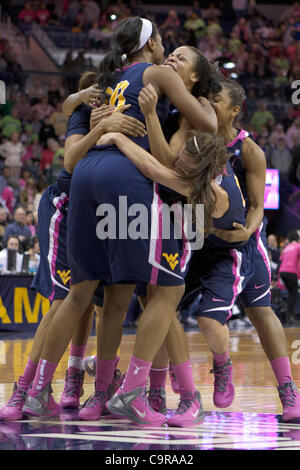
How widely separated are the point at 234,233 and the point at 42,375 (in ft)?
3.90

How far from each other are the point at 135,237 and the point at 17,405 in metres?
1.06

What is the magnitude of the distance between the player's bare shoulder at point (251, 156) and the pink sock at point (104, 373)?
50.7 inches

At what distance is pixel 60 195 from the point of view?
4.27m

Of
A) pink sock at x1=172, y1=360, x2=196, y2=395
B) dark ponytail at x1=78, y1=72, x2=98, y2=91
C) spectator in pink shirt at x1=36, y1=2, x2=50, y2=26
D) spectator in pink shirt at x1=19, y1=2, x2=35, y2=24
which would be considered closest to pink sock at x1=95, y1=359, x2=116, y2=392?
pink sock at x1=172, y1=360, x2=196, y2=395

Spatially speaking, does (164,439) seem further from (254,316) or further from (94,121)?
(94,121)

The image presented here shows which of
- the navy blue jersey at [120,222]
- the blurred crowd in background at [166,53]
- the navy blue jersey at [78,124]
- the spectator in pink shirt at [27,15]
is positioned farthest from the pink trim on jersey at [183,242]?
the spectator in pink shirt at [27,15]

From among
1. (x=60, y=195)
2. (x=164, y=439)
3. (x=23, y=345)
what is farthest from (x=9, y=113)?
(x=164, y=439)

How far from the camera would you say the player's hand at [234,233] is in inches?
158

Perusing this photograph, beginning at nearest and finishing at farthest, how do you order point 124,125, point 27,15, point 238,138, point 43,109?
1. point 124,125
2. point 238,138
3. point 43,109
4. point 27,15

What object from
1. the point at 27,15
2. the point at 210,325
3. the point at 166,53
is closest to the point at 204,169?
the point at 210,325

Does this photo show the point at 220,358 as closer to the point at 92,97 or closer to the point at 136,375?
the point at 136,375

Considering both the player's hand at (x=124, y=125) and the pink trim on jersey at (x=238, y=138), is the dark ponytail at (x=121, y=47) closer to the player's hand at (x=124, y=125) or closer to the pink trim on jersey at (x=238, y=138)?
the player's hand at (x=124, y=125)

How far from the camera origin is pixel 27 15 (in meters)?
17.5

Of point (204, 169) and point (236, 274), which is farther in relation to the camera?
point (236, 274)
